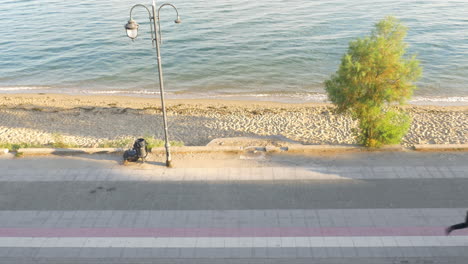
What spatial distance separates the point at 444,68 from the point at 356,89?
1986 cm

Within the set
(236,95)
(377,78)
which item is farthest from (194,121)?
(377,78)

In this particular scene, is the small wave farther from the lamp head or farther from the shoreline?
the lamp head

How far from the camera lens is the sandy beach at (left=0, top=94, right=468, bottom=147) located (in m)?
18.2

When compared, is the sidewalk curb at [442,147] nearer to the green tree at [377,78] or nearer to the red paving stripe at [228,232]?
the green tree at [377,78]

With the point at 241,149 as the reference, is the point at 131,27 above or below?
above

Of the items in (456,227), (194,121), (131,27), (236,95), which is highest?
(131,27)

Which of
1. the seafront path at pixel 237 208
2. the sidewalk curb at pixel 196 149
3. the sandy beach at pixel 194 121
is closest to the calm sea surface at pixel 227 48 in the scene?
the sandy beach at pixel 194 121

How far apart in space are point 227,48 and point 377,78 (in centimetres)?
2342

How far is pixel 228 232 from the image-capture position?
958 centimetres

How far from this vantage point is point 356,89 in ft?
42.7

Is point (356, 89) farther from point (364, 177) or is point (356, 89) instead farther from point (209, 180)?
point (209, 180)

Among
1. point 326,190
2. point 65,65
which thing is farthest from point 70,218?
point 65,65

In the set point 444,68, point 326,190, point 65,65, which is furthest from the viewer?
point 65,65

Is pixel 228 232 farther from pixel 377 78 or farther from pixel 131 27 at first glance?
pixel 377 78
